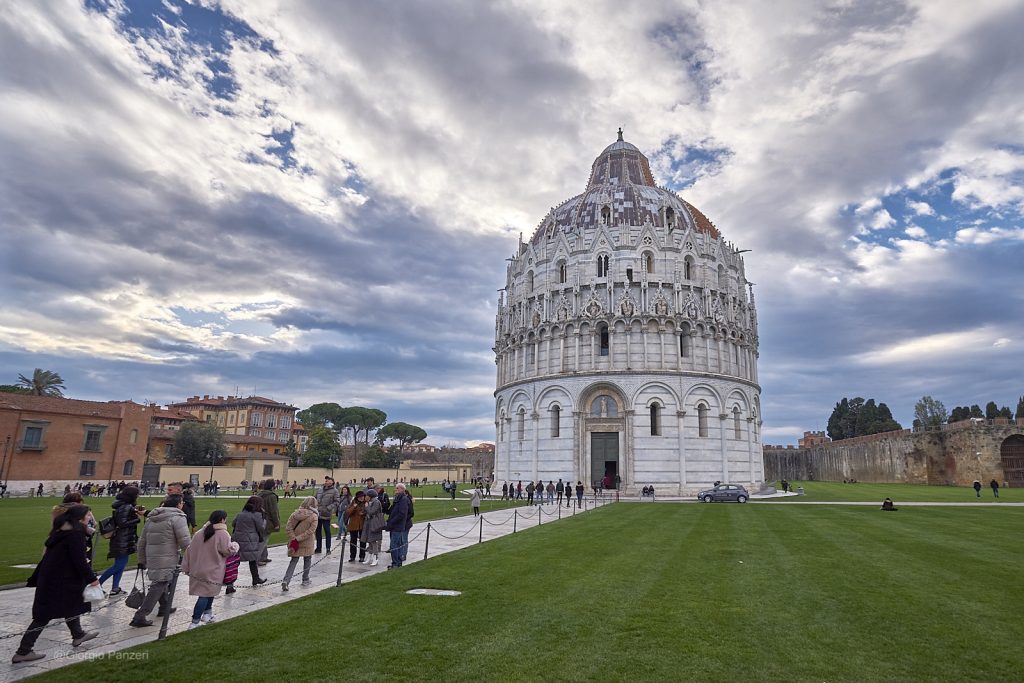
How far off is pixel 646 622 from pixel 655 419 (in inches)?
1617

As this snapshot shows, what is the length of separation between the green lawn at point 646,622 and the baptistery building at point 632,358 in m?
31.8

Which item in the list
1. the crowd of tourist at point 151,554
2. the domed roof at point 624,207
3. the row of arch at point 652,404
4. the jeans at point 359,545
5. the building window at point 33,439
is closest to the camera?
the crowd of tourist at point 151,554

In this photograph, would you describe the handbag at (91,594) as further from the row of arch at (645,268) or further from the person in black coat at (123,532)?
the row of arch at (645,268)

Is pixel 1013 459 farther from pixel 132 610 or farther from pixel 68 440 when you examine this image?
pixel 68 440

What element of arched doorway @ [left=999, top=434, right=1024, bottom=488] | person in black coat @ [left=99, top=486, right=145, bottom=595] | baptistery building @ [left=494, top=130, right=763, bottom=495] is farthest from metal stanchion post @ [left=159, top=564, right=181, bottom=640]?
arched doorway @ [left=999, top=434, right=1024, bottom=488]

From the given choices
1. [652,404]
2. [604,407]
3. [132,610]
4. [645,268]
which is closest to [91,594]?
[132,610]

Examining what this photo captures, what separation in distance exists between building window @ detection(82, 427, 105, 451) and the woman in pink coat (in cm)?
5992

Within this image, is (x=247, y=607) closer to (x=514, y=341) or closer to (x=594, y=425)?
(x=594, y=425)

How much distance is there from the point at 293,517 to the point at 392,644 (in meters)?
5.07

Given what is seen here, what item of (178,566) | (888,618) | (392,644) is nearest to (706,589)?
(888,618)

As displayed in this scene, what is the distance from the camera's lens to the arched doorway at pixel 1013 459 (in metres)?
59.6

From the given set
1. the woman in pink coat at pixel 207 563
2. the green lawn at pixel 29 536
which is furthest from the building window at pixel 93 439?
the woman in pink coat at pixel 207 563

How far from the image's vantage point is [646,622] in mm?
9523

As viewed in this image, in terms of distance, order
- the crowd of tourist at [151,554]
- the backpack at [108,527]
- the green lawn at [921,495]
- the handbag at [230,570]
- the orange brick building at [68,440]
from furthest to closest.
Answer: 1. the orange brick building at [68,440]
2. the green lawn at [921,495]
3. the backpack at [108,527]
4. the handbag at [230,570]
5. the crowd of tourist at [151,554]
